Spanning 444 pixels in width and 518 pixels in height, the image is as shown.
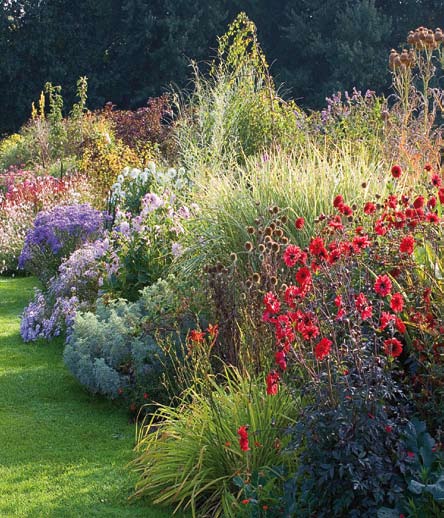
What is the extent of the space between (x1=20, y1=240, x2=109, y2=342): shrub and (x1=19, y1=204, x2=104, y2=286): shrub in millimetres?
879

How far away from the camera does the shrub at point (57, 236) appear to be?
8.38 m

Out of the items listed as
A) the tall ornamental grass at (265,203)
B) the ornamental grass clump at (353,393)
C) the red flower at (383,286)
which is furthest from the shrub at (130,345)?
the red flower at (383,286)

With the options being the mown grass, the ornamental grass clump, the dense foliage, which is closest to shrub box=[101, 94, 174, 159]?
the mown grass

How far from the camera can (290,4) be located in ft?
92.7

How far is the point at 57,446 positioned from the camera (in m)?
4.70

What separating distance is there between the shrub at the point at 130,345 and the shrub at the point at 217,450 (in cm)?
105

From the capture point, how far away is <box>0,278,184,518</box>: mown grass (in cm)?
392

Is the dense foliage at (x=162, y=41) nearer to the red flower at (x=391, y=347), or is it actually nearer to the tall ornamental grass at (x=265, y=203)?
the tall ornamental grass at (x=265, y=203)

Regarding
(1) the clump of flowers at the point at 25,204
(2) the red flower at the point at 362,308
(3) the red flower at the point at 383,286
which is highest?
(1) the clump of flowers at the point at 25,204

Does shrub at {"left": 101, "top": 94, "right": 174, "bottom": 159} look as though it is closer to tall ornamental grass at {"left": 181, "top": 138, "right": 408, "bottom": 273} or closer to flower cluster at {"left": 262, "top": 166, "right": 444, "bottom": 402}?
tall ornamental grass at {"left": 181, "top": 138, "right": 408, "bottom": 273}

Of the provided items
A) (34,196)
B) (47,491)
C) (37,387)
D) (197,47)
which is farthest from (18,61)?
(47,491)

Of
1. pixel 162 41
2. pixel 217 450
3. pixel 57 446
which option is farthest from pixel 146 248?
pixel 162 41

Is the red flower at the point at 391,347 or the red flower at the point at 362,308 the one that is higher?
the red flower at the point at 362,308

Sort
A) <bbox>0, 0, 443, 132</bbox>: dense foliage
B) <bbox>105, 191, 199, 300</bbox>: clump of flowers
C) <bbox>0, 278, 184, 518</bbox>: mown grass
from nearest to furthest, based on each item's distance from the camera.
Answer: <bbox>0, 278, 184, 518</bbox>: mown grass < <bbox>105, 191, 199, 300</bbox>: clump of flowers < <bbox>0, 0, 443, 132</bbox>: dense foliage
